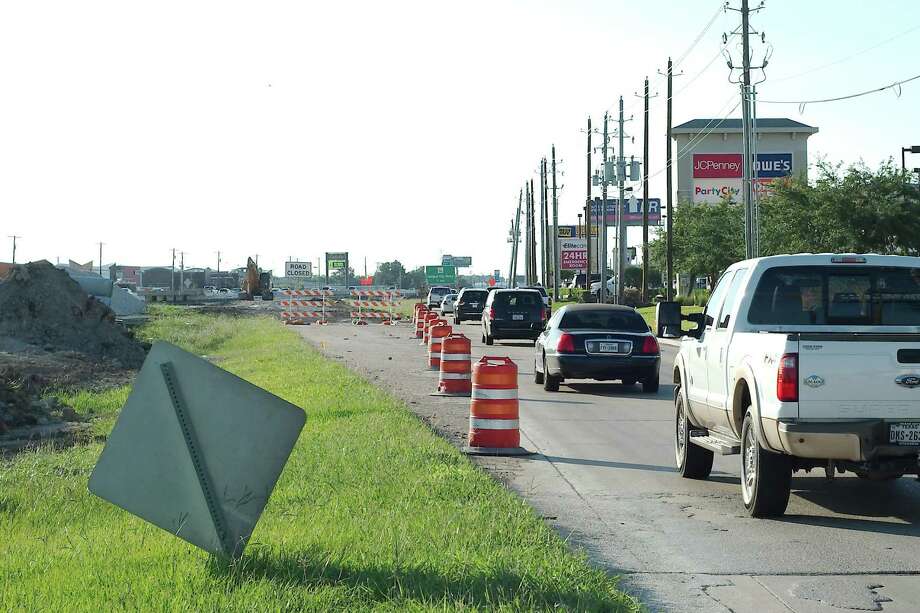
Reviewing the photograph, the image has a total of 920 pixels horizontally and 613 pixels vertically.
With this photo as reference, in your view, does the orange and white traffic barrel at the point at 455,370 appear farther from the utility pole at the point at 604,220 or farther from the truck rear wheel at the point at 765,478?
the utility pole at the point at 604,220

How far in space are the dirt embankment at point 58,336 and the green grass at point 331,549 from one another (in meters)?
15.2

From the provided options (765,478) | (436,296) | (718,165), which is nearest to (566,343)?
(765,478)

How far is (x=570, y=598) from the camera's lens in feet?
21.8

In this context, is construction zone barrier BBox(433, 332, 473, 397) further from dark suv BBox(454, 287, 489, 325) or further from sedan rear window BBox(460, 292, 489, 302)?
sedan rear window BBox(460, 292, 489, 302)

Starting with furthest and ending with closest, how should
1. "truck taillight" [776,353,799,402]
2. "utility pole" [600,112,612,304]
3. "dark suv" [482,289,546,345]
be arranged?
"utility pole" [600,112,612,304] < "dark suv" [482,289,546,345] < "truck taillight" [776,353,799,402]

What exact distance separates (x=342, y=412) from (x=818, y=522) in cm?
872

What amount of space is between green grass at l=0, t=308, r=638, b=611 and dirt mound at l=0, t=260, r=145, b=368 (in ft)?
75.1

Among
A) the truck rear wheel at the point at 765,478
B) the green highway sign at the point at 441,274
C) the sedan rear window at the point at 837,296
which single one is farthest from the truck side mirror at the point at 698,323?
the green highway sign at the point at 441,274

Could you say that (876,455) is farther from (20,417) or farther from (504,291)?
(504,291)

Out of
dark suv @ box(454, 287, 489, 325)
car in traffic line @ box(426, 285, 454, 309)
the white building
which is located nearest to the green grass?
dark suv @ box(454, 287, 489, 325)

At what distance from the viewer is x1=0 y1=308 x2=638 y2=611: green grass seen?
6465 mm

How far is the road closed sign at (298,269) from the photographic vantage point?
149 m

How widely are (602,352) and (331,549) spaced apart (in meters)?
13.9

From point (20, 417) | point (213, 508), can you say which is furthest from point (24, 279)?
point (213, 508)
